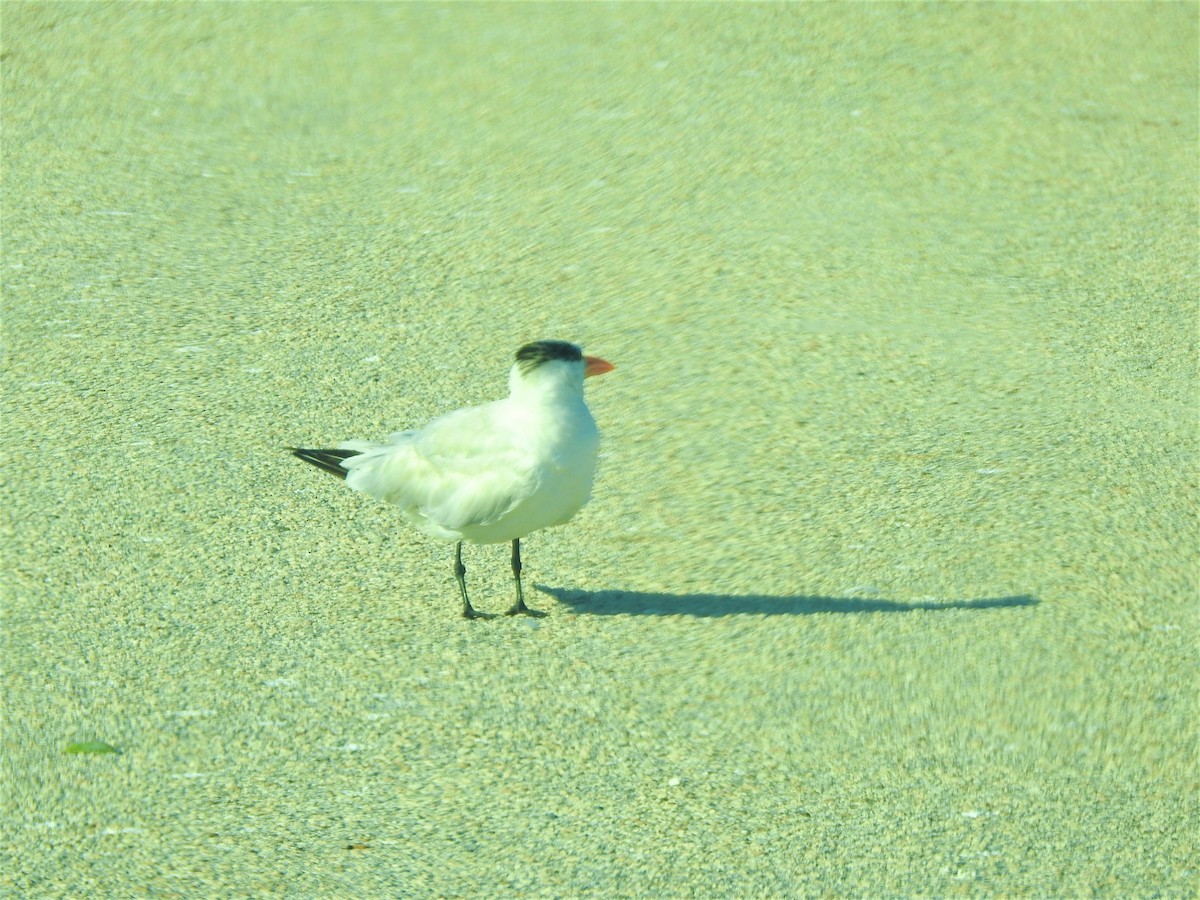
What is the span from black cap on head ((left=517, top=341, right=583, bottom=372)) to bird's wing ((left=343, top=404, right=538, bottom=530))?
0.21 metres

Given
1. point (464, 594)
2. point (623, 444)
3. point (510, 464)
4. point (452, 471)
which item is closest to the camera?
point (510, 464)

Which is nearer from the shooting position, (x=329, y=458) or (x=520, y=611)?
(x=520, y=611)

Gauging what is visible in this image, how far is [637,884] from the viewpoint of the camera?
3738mm

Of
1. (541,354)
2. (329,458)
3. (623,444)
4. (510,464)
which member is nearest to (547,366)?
(541,354)

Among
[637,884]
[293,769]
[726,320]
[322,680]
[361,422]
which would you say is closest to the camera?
[637,884]

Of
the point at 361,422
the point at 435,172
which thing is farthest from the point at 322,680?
the point at 435,172

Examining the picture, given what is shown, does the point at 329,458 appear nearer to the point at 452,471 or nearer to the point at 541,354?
the point at 452,471

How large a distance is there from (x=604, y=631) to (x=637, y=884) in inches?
45.9

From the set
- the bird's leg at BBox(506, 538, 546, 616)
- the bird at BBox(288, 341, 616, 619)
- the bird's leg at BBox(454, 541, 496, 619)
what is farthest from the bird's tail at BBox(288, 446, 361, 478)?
the bird's leg at BBox(506, 538, 546, 616)

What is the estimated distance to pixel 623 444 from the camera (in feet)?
19.6

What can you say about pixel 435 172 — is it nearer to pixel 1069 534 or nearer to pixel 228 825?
pixel 1069 534

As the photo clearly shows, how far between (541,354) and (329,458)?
0.92 m

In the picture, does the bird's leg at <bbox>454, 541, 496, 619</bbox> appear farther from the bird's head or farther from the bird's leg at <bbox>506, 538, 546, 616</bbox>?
the bird's head

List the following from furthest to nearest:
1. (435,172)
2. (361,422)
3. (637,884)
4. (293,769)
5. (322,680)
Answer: (435,172) → (361,422) → (322,680) → (293,769) → (637,884)
